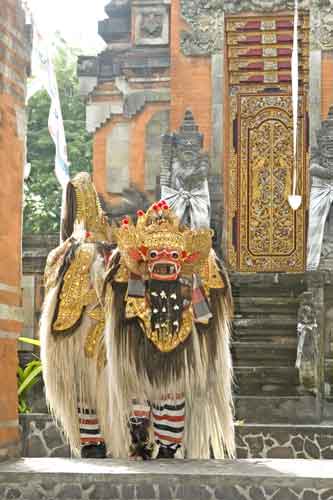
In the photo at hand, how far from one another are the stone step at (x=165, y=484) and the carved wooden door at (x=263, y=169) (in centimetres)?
1173

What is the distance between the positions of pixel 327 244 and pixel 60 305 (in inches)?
335

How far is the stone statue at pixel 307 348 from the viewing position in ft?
42.4

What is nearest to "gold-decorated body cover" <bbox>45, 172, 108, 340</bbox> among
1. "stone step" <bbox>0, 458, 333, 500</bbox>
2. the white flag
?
"stone step" <bbox>0, 458, 333, 500</bbox>

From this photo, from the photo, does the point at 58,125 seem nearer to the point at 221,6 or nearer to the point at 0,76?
the point at 221,6

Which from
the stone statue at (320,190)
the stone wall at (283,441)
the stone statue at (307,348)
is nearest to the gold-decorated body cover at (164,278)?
the stone wall at (283,441)

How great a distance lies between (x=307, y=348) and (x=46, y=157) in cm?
1778

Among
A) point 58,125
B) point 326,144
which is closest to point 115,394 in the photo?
point 58,125

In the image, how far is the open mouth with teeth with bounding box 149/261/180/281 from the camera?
758cm

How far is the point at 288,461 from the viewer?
7.31m

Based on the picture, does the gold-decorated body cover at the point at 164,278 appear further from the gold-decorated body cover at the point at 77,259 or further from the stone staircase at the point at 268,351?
the stone staircase at the point at 268,351

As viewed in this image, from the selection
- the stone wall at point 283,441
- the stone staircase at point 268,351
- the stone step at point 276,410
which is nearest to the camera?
the stone wall at point 283,441

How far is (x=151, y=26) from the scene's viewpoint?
62.8 feet

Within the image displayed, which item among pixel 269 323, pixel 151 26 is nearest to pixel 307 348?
pixel 269 323

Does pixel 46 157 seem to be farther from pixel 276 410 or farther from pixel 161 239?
pixel 161 239
